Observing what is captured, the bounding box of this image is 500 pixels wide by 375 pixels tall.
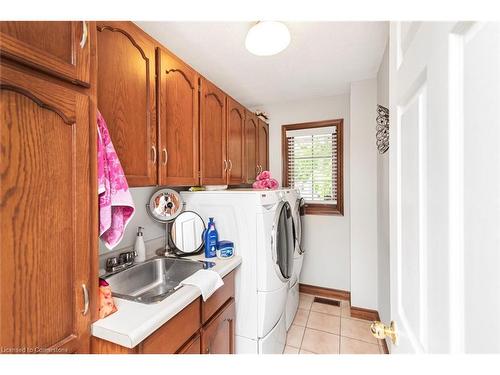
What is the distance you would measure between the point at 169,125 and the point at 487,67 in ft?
4.46

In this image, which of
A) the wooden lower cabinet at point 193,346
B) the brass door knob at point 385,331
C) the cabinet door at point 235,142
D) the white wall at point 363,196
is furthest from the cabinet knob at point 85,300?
the white wall at point 363,196

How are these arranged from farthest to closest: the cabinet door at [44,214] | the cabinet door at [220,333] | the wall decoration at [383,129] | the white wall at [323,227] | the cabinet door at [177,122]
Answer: the white wall at [323,227], the wall decoration at [383,129], the cabinet door at [177,122], the cabinet door at [220,333], the cabinet door at [44,214]

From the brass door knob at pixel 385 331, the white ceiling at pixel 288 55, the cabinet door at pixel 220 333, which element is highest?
the white ceiling at pixel 288 55

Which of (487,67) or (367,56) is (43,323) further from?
(367,56)

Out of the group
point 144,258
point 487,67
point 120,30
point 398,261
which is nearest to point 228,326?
point 144,258

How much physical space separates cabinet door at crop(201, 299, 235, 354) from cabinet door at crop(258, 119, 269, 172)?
66.8 inches

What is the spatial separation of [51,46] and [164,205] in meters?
1.19

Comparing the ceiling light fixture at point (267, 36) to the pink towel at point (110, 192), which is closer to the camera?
the pink towel at point (110, 192)

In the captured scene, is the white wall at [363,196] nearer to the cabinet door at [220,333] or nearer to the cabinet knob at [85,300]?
the cabinet door at [220,333]

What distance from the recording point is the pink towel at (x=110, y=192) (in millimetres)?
888

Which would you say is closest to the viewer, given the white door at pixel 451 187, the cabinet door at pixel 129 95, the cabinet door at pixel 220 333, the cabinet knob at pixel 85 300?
the white door at pixel 451 187

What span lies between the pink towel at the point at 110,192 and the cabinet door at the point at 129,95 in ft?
0.40

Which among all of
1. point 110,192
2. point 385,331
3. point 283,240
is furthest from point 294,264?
point 110,192

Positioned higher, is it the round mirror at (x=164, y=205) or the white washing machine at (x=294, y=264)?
the round mirror at (x=164, y=205)
